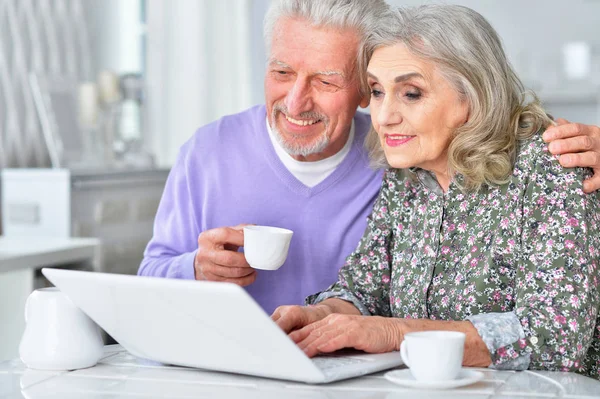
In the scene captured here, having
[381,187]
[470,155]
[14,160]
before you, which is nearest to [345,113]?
[381,187]

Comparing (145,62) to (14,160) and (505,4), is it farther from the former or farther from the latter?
Answer: (505,4)

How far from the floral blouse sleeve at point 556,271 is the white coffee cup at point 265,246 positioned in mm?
414

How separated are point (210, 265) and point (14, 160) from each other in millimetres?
1841

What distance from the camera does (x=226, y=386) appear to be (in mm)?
1178

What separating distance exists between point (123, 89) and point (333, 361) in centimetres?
257

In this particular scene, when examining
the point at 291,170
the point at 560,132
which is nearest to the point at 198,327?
the point at 560,132

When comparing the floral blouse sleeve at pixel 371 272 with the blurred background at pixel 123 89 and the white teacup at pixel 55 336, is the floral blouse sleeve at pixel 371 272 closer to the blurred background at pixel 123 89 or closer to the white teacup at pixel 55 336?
the white teacup at pixel 55 336

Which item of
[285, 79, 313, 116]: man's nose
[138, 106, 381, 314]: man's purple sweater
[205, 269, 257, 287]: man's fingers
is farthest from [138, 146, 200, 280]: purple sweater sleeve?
[285, 79, 313, 116]: man's nose

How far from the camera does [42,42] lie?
347cm

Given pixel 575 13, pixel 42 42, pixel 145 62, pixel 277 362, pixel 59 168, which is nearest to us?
pixel 277 362

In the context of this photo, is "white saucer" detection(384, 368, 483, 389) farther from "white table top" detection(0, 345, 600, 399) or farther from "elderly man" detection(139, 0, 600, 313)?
"elderly man" detection(139, 0, 600, 313)

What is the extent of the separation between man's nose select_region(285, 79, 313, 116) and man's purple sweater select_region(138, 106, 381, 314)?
0.58 ft

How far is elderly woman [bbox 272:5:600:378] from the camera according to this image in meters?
1.37

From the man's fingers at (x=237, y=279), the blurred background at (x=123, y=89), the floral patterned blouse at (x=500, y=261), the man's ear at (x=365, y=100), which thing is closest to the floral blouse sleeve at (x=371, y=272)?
the floral patterned blouse at (x=500, y=261)
